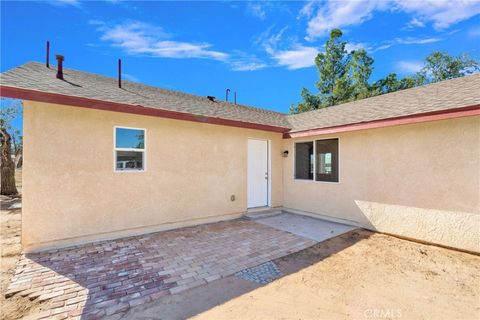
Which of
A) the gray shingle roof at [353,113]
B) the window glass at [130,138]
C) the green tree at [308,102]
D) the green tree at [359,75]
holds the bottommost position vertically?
the window glass at [130,138]

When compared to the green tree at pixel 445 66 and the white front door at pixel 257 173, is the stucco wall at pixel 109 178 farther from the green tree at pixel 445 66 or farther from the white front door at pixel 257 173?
the green tree at pixel 445 66

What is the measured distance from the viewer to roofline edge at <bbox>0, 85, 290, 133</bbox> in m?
4.03

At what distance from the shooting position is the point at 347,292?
3162 millimetres

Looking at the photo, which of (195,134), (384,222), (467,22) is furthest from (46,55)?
(467,22)

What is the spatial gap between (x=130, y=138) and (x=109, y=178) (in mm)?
1101

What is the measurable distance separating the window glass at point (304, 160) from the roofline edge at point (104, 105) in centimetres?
226

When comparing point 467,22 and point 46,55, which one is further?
point 467,22

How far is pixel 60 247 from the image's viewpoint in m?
4.70

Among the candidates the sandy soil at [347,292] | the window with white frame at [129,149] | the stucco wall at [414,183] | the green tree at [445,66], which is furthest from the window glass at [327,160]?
the green tree at [445,66]

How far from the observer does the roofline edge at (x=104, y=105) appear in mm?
4027

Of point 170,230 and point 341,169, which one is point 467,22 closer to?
point 341,169

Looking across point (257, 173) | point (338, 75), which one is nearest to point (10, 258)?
point (257, 173)

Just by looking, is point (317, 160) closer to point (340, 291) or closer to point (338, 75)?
point (340, 291)

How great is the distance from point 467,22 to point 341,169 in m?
9.33
